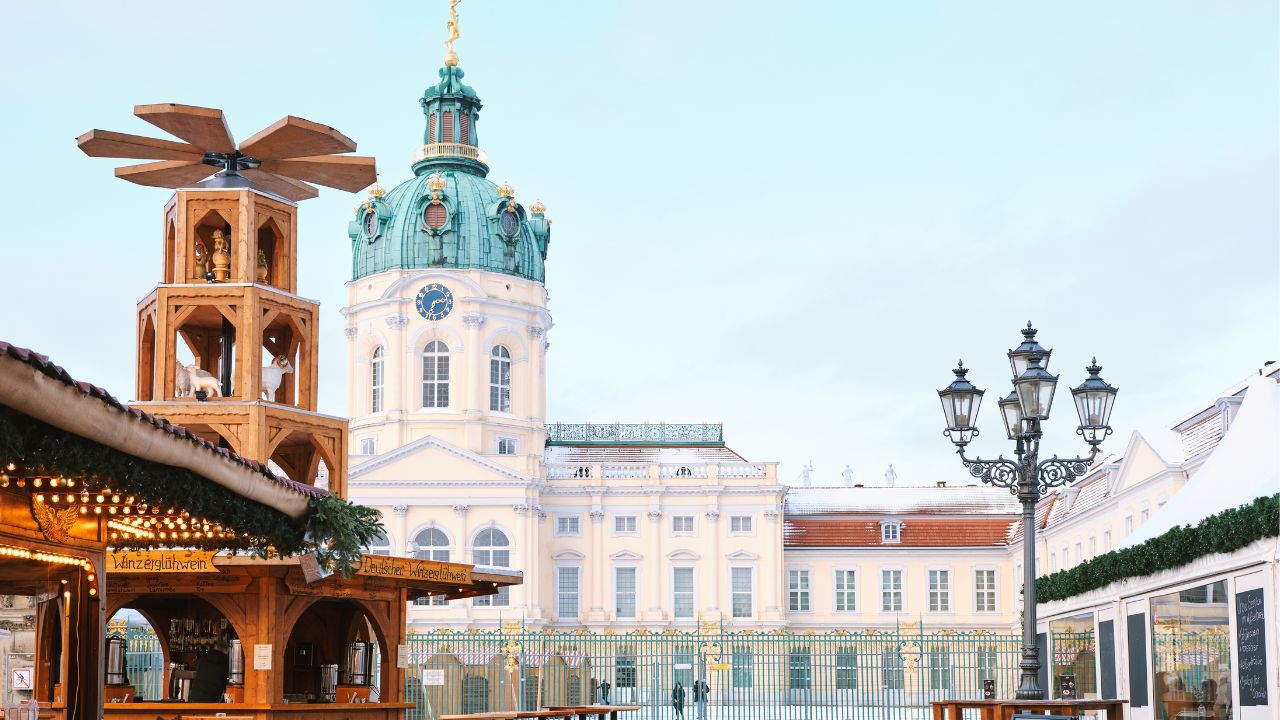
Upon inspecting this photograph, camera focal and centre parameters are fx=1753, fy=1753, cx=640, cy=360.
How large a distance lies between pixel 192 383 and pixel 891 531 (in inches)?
2339

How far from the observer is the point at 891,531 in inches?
3041

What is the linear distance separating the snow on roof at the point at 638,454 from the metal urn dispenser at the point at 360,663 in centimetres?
5377

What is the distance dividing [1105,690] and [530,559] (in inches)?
1944

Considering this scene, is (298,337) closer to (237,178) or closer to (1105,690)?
(237,178)

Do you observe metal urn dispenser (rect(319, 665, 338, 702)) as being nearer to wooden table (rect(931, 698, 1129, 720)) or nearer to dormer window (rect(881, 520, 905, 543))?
wooden table (rect(931, 698, 1129, 720))

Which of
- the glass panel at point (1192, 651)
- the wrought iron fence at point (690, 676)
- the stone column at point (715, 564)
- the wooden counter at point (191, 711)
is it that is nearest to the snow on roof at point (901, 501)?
the stone column at point (715, 564)

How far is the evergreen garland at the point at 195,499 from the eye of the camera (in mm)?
9289

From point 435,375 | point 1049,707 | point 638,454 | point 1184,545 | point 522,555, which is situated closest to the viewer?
point 1184,545

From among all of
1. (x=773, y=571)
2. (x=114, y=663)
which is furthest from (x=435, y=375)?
(x=114, y=663)

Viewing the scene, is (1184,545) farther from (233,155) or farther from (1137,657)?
(233,155)

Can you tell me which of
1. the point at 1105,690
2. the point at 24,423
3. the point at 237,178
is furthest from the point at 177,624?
the point at 24,423

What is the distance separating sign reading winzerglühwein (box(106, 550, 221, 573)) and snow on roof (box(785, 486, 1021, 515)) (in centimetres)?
5870

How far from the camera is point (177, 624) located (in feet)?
74.7

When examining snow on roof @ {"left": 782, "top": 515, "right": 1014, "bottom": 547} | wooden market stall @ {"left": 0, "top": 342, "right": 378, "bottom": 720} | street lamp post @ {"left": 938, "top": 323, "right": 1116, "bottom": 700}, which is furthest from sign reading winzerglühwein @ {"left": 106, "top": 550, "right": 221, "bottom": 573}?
snow on roof @ {"left": 782, "top": 515, "right": 1014, "bottom": 547}
